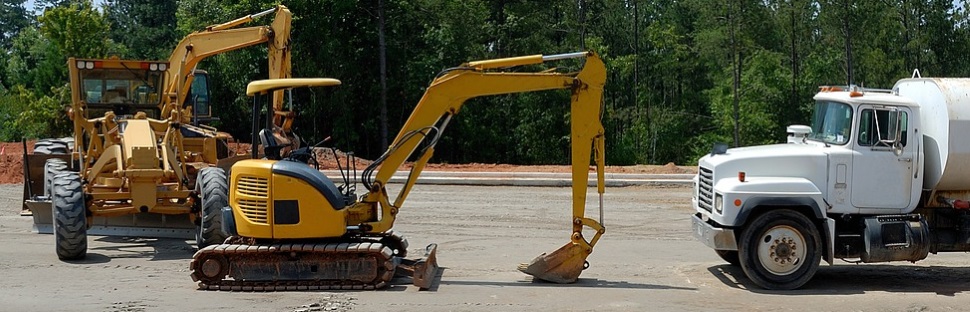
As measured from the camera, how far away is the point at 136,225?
15.6m

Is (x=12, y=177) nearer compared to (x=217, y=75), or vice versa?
(x=12, y=177)

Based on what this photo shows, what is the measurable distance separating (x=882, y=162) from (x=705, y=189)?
2.01 metres

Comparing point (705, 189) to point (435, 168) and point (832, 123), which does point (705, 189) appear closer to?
point (832, 123)

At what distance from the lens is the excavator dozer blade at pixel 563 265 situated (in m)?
12.2

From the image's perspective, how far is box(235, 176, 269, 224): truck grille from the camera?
458 inches

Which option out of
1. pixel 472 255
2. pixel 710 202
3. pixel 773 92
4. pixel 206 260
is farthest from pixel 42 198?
pixel 773 92

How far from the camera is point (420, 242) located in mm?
16375

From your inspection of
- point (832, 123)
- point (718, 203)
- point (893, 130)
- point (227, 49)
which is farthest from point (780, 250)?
point (227, 49)

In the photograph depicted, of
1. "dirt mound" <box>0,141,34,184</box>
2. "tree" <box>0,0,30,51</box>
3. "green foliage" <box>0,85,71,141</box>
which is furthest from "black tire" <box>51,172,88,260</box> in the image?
"tree" <box>0,0,30,51</box>

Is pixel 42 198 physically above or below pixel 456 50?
below

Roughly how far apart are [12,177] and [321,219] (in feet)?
59.9

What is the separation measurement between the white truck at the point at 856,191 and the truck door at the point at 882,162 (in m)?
0.01

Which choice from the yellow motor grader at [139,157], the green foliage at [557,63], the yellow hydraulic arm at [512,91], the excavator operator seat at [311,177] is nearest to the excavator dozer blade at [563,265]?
the yellow hydraulic arm at [512,91]

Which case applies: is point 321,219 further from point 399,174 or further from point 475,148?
point 475,148
